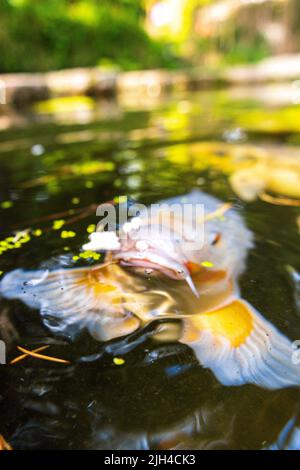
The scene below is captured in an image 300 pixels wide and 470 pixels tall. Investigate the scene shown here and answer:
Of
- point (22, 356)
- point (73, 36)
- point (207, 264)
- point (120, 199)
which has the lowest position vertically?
point (22, 356)

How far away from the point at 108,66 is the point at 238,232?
35.5 feet

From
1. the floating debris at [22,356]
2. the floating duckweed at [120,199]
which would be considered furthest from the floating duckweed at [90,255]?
the floating duckweed at [120,199]

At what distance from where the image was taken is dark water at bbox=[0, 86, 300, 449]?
78 centimetres

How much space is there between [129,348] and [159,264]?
384 mm

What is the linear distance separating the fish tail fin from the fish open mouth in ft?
0.32

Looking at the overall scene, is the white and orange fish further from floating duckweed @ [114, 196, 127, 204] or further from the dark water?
floating duckweed @ [114, 196, 127, 204]

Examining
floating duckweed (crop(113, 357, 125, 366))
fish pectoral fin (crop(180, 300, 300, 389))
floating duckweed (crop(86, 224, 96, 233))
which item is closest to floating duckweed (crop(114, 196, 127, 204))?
floating duckweed (crop(86, 224, 96, 233))

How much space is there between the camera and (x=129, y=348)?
A: 0.98 m

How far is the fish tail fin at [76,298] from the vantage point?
3.48 feet

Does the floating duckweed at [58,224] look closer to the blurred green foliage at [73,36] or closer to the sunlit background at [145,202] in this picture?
the sunlit background at [145,202]

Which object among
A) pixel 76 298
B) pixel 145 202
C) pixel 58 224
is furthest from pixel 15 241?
pixel 145 202

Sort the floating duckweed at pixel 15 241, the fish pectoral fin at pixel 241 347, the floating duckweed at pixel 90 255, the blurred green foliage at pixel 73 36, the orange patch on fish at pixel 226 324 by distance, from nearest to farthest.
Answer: the fish pectoral fin at pixel 241 347 → the orange patch on fish at pixel 226 324 → the floating duckweed at pixel 90 255 → the floating duckweed at pixel 15 241 → the blurred green foliage at pixel 73 36

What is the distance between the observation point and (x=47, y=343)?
40.1 inches

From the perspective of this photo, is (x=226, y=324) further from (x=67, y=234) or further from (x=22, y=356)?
(x=67, y=234)
